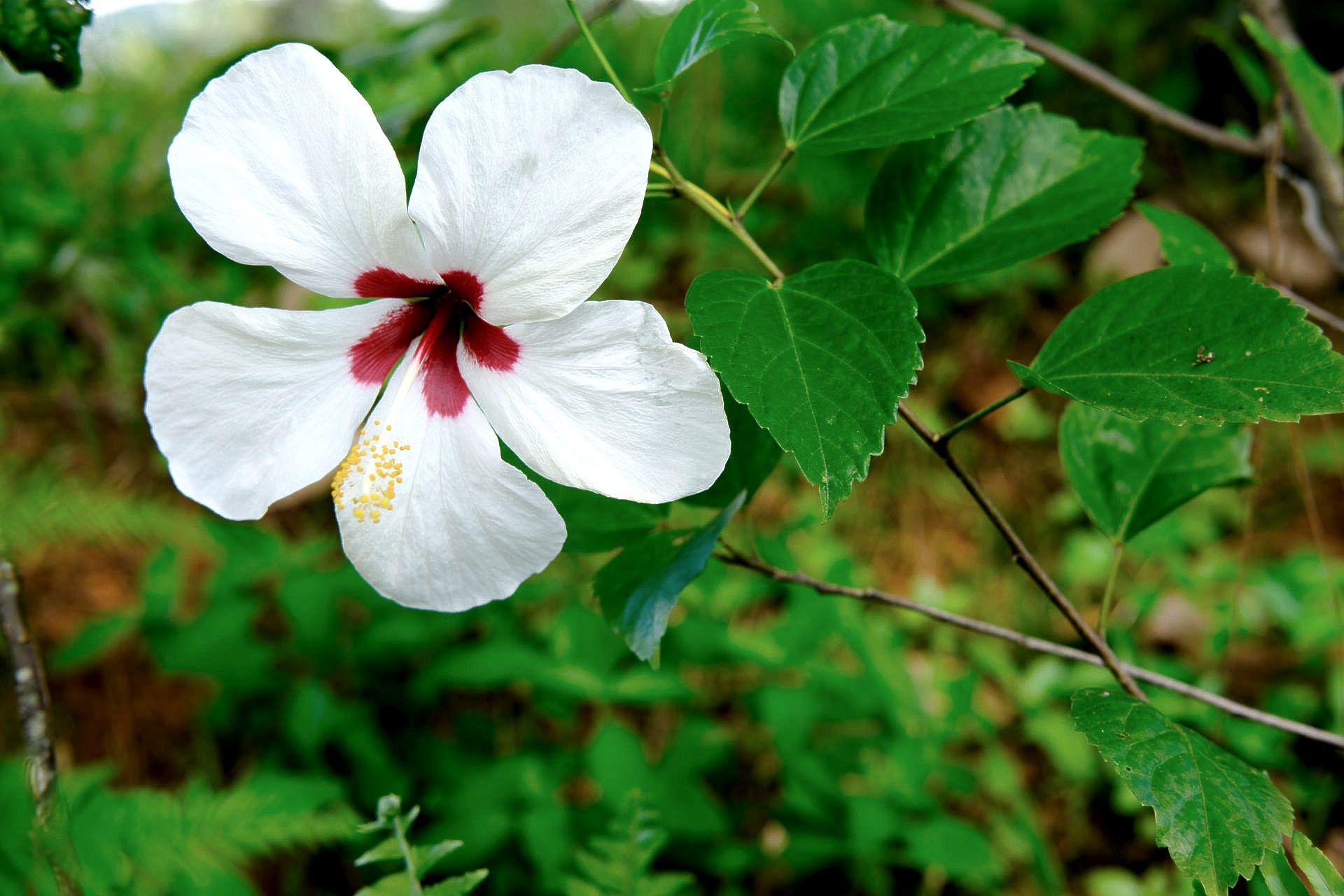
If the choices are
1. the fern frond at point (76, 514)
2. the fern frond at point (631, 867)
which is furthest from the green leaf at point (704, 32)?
the fern frond at point (76, 514)

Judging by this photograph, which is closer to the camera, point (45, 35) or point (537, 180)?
point (537, 180)

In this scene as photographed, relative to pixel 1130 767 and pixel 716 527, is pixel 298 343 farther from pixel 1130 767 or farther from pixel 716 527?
pixel 1130 767

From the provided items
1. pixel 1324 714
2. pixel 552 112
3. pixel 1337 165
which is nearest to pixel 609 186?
pixel 552 112

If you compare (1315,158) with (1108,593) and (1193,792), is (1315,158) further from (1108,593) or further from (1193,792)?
(1193,792)

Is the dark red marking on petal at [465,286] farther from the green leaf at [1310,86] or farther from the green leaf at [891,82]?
the green leaf at [1310,86]

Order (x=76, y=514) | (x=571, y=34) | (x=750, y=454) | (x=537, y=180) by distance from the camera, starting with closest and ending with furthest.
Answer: (x=537, y=180), (x=750, y=454), (x=571, y=34), (x=76, y=514)

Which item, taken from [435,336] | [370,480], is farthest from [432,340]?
[370,480]
